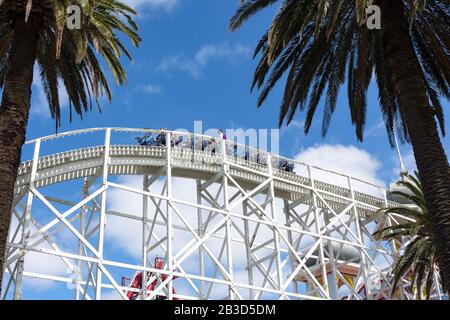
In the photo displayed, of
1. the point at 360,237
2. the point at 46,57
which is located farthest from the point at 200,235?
the point at 46,57

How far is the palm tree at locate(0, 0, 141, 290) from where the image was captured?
10633mm

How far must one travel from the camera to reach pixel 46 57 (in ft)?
43.9

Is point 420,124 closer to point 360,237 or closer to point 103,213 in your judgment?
point 103,213

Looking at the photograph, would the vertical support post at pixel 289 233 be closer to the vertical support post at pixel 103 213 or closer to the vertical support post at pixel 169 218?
the vertical support post at pixel 169 218

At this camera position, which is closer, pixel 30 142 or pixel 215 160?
pixel 30 142

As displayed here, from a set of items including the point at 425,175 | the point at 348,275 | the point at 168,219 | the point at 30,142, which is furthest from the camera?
the point at 348,275

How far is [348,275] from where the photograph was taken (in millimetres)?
38219

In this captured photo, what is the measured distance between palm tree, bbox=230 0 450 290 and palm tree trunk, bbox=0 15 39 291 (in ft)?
17.3

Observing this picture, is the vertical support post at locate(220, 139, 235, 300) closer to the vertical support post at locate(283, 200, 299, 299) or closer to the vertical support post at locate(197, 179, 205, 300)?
the vertical support post at locate(197, 179, 205, 300)

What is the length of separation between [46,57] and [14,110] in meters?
2.79

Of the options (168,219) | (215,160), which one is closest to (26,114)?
(168,219)
